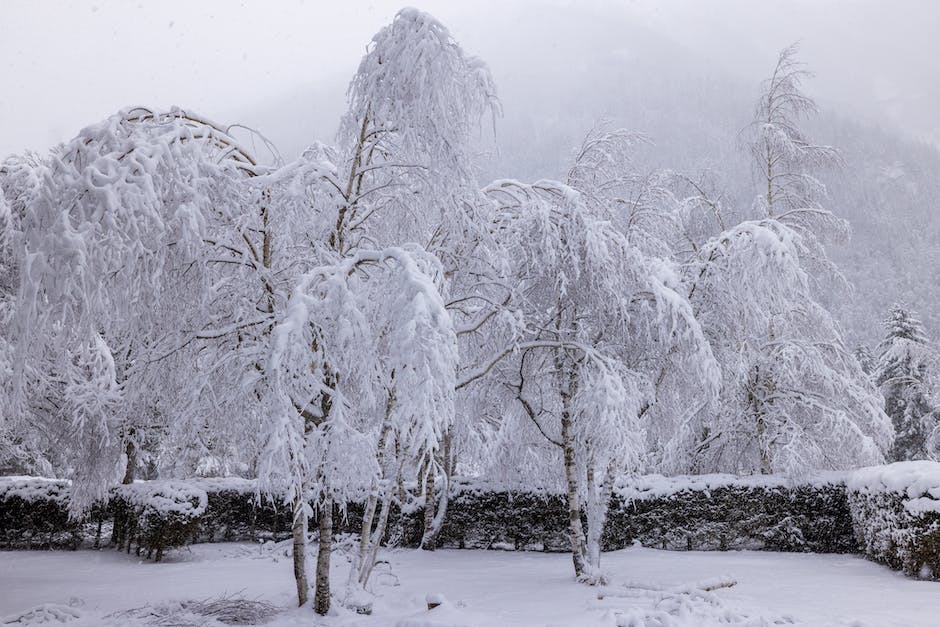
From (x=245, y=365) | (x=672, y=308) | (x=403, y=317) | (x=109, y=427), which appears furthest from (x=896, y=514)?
(x=109, y=427)

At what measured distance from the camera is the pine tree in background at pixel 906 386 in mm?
22812

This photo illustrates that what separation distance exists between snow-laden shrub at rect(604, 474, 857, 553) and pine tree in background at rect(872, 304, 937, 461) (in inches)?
548

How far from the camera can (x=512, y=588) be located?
795 cm

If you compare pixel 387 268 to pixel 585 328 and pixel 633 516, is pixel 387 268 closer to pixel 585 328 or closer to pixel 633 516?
pixel 585 328

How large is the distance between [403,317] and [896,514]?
752 centimetres

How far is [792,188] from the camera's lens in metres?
13.9

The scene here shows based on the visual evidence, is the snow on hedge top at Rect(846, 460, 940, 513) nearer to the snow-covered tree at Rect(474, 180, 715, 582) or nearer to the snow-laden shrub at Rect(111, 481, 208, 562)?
the snow-covered tree at Rect(474, 180, 715, 582)

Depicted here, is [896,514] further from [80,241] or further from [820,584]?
[80,241]

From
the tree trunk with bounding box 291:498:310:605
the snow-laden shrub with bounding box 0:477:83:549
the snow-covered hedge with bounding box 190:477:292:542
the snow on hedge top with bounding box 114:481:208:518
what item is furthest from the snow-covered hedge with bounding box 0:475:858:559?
the tree trunk with bounding box 291:498:310:605

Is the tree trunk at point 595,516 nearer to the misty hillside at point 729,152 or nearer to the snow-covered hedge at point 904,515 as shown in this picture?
the snow-covered hedge at point 904,515

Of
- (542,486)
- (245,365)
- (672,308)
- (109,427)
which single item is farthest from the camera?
(542,486)

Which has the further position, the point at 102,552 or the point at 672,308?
the point at 102,552

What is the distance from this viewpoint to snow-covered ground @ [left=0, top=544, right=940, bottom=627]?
19.9ft

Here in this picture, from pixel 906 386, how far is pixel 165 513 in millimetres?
24746
